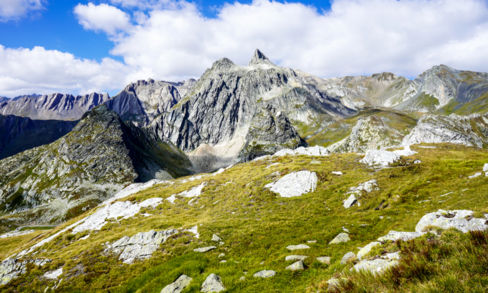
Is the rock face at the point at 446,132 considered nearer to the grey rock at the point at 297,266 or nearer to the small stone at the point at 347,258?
the small stone at the point at 347,258

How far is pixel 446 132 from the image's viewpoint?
122m

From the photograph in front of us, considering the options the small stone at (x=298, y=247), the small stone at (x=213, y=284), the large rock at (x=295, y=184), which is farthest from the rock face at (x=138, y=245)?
the large rock at (x=295, y=184)

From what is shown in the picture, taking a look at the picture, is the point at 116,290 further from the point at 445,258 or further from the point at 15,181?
the point at 15,181

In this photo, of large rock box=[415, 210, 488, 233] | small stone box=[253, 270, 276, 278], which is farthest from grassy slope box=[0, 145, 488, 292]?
large rock box=[415, 210, 488, 233]

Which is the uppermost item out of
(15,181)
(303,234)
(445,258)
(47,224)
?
(445,258)

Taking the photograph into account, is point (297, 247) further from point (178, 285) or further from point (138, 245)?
point (138, 245)

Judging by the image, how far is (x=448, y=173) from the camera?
29.7 meters

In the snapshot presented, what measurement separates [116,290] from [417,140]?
514 ft

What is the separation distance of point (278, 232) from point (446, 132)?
492 feet

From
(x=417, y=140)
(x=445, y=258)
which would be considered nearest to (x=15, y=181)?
(x=445, y=258)

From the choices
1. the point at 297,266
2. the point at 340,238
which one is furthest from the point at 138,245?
the point at 340,238

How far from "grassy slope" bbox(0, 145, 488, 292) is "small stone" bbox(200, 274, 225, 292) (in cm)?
42

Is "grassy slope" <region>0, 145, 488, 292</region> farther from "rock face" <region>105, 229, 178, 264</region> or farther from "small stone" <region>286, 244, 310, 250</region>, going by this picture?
"rock face" <region>105, 229, 178, 264</region>

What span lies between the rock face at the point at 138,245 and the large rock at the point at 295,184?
699 inches
